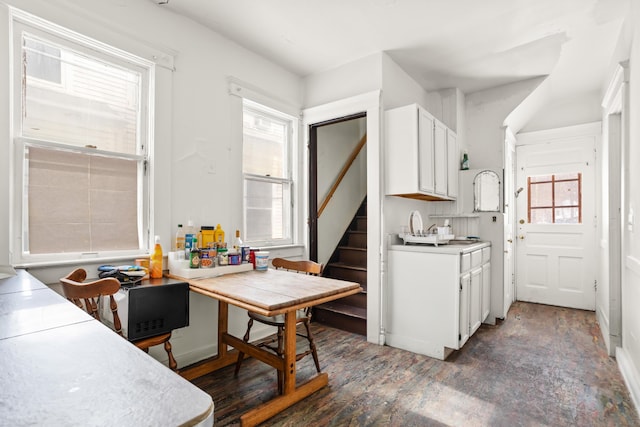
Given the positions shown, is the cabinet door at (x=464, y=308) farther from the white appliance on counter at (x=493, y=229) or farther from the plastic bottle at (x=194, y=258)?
the plastic bottle at (x=194, y=258)

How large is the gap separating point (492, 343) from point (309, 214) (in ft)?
7.21

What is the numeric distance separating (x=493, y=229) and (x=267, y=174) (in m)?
2.64

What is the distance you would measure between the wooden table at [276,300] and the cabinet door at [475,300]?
4.96 ft

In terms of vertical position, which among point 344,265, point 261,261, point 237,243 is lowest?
point 344,265

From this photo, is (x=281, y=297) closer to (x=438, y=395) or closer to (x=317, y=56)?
(x=438, y=395)

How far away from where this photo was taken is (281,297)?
6.02 feet

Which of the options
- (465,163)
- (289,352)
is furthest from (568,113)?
(289,352)

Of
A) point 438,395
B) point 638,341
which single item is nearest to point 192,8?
point 438,395

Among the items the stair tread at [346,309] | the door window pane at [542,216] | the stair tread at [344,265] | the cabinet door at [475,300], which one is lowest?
the stair tread at [346,309]

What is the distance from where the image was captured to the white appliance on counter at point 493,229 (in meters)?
3.84

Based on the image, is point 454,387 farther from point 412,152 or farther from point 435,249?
point 412,152

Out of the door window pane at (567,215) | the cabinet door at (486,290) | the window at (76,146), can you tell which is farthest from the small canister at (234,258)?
the door window pane at (567,215)

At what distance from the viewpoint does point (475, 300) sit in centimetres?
326

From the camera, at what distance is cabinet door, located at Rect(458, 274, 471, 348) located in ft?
9.43
